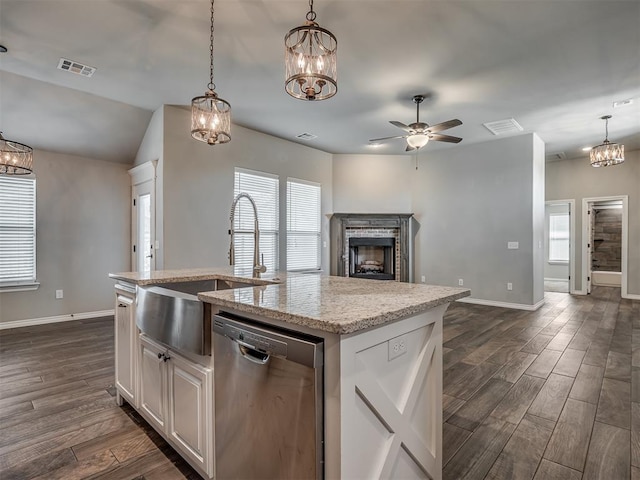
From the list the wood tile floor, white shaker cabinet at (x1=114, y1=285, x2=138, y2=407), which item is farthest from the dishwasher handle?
white shaker cabinet at (x1=114, y1=285, x2=138, y2=407)

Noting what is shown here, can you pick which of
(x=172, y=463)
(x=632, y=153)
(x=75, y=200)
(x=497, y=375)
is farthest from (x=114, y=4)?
(x=632, y=153)

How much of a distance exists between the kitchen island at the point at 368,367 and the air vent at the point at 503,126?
14.5 ft

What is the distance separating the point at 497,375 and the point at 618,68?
10.9ft

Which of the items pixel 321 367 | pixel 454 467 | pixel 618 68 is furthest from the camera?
pixel 618 68

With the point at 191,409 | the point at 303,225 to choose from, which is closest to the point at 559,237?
the point at 303,225

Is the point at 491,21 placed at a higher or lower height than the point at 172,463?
higher

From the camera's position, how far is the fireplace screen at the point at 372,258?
691cm

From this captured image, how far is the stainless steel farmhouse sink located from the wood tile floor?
2.37 feet

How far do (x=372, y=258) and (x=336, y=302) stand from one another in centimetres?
590

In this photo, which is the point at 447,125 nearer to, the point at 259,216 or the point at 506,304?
the point at 259,216

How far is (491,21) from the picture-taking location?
268 cm

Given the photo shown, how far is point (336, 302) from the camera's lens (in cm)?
133

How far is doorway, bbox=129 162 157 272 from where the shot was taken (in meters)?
4.67

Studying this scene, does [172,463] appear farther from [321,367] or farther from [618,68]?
[618,68]
